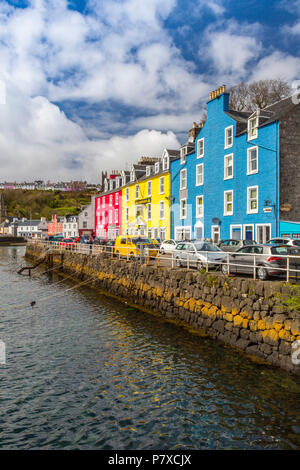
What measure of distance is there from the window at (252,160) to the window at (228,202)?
268cm

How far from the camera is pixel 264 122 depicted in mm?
25734

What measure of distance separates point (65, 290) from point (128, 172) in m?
30.3

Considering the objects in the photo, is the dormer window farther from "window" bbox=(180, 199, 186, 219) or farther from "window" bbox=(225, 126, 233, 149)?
"window" bbox=(225, 126, 233, 149)

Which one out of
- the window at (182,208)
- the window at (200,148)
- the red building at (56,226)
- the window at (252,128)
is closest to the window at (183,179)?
the window at (182,208)

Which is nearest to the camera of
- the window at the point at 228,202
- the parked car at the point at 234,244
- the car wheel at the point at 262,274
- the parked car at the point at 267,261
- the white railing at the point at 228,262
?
the white railing at the point at 228,262

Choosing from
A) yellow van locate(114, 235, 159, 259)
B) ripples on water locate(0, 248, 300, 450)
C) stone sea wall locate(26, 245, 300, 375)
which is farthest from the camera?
yellow van locate(114, 235, 159, 259)

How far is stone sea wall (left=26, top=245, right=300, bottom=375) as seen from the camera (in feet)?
32.8

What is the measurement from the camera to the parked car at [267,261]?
1252cm

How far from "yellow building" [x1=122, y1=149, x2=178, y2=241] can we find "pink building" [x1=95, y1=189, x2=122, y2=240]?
194 centimetres

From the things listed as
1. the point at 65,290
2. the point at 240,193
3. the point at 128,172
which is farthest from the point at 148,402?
the point at 128,172

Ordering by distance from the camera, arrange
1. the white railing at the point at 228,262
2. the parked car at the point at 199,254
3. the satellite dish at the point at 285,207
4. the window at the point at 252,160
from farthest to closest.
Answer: the window at the point at 252,160 → the satellite dish at the point at 285,207 → the parked car at the point at 199,254 → the white railing at the point at 228,262

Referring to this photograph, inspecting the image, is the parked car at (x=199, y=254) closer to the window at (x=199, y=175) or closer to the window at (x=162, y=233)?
the window at (x=199, y=175)

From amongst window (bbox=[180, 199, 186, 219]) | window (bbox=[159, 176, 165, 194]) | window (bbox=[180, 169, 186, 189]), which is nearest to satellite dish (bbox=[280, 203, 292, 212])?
window (bbox=[180, 199, 186, 219])

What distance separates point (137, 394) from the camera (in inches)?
344
